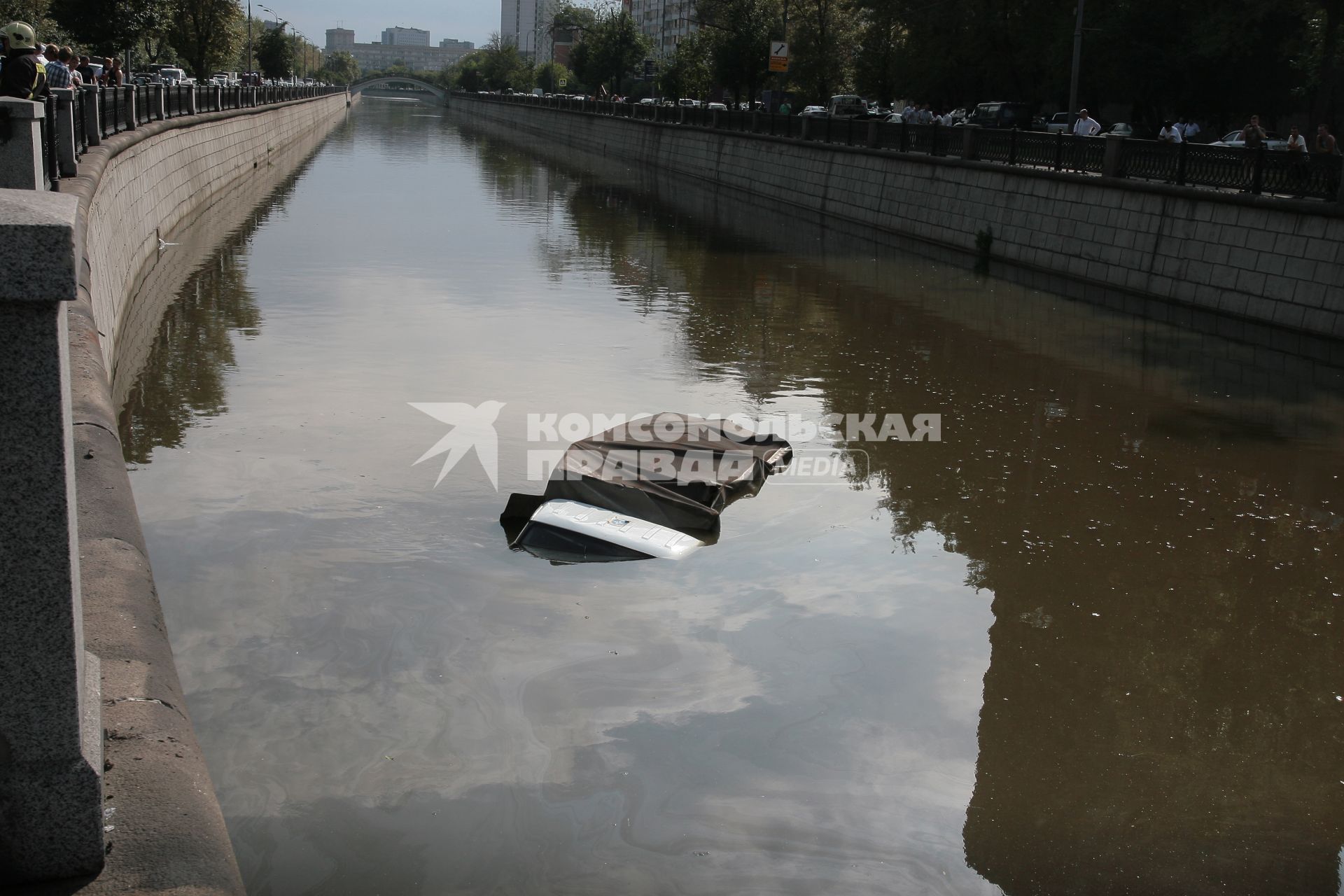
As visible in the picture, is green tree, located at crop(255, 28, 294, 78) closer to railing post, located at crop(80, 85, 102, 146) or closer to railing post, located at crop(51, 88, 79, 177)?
railing post, located at crop(80, 85, 102, 146)

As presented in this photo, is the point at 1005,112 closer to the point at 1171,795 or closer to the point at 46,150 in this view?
the point at 46,150

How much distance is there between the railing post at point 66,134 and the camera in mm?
13695

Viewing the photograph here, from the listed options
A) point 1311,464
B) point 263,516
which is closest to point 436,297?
point 263,516

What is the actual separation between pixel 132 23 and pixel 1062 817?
A: 48.3 metres

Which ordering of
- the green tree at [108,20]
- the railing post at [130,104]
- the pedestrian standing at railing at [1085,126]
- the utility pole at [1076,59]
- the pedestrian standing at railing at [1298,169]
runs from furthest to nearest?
the green tree at [108,20] < the utility pole at [1076,59] < the pedestrian standing at railing at [1085,126] < the railing post at [130,104] < the pedestrian standing at railing at [1298,169]

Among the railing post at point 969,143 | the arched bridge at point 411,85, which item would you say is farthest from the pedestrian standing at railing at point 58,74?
the arched bridge at point 411,85

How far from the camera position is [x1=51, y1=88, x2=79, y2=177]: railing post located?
539 inches

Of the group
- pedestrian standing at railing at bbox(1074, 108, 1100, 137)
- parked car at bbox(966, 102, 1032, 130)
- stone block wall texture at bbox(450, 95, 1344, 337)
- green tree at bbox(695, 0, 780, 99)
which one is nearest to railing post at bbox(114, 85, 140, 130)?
A: stone block wall texture at bbox(450, 95, 1344, 337)

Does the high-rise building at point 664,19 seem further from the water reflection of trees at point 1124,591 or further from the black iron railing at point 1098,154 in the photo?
the water reflection of trees at point 1124,591

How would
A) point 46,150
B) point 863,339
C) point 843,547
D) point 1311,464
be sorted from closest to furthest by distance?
1. point 843,547
2. point 1311,464
3. point 46,150
4. point 863,339

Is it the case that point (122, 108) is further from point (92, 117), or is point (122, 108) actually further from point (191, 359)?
point (191, 359)

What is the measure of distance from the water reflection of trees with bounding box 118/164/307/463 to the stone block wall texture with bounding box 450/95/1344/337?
483 inches

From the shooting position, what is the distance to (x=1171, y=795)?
562 centimetres

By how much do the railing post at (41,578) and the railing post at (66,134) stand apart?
1197 cm
